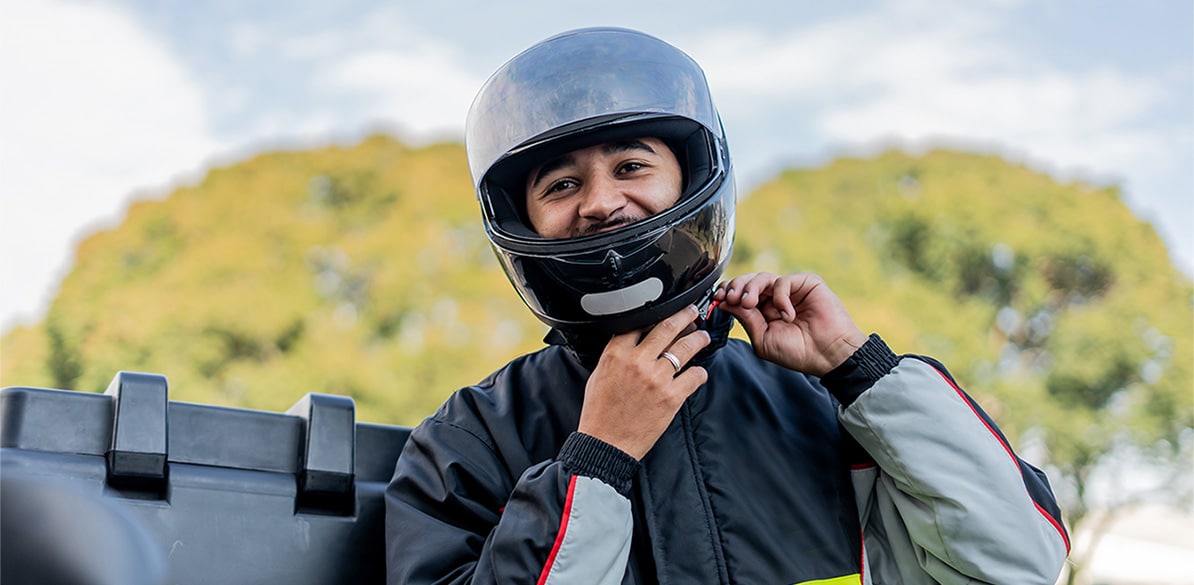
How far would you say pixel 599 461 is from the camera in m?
1.78

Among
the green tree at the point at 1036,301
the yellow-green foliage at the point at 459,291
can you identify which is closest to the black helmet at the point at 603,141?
the yellow-green foliage at the point at 459,291

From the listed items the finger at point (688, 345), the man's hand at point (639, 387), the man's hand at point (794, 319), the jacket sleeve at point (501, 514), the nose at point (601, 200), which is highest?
the nose at point (601, 200)

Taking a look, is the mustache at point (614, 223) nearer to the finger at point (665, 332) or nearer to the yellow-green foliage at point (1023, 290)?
the finger at point (665, 332)

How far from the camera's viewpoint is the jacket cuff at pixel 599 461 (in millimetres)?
1772

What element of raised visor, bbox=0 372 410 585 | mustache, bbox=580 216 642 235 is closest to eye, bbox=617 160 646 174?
mustache, bbox=580 216 642 235

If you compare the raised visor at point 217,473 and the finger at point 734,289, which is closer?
the raised visor at point 217,473

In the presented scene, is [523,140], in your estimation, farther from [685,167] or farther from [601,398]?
[601,398]

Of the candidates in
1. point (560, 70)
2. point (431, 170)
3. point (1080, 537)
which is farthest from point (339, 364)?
point (560, 70)

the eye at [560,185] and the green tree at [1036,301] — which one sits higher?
the green tree at [1036,301]

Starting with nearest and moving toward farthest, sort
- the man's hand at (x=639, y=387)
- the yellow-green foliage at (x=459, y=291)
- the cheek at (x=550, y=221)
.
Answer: the man's hand at (x=639, y=387) → the cheek at (x=550, y=221) → the yellow-green foliage at (x=459, y=291)

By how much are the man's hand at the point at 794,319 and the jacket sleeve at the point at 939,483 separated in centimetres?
3

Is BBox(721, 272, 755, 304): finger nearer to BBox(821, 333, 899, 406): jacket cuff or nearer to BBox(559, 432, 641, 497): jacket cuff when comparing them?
BBox(821, 333, 899, 406): jacket cuff

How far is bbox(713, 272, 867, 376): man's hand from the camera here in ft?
6.64

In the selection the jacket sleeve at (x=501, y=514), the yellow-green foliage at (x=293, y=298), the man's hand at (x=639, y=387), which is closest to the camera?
A: the jacket sleeve at (x=501, y=514)
